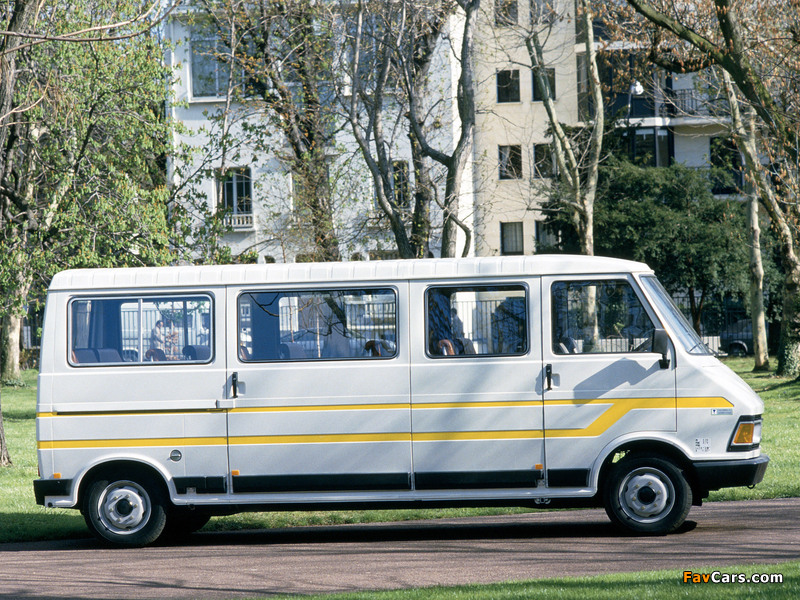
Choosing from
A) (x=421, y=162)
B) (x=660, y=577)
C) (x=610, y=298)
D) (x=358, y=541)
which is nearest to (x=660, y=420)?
(x=610, y=298)

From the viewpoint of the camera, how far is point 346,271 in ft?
31.7

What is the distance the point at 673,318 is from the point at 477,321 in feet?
5.89

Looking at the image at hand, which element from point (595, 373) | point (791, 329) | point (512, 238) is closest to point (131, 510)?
point (595, 373)

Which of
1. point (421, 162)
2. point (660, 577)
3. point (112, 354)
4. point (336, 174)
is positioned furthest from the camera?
point (336, 174)

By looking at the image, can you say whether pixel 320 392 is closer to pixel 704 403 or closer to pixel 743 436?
pixel 704 403

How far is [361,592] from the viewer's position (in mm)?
7102

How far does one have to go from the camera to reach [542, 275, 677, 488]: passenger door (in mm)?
9203

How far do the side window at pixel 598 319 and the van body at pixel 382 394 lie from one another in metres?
0.02

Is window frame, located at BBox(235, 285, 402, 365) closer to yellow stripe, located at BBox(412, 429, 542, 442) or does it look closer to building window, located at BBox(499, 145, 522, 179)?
yellow stripe, located at BBox(412, 429, 542, 442)

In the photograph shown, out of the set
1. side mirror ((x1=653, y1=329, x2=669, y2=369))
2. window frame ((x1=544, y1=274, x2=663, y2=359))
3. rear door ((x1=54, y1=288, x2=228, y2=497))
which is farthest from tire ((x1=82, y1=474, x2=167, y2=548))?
side mirror ((x1=653, y1=329, x2=669, y2=369))

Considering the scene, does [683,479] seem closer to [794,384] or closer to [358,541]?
[358,541]

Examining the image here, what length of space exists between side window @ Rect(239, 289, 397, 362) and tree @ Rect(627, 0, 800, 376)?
19.3 feet

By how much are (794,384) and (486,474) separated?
17.7 m

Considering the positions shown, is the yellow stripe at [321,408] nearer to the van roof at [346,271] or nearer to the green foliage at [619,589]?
the van roof at [346,271]
